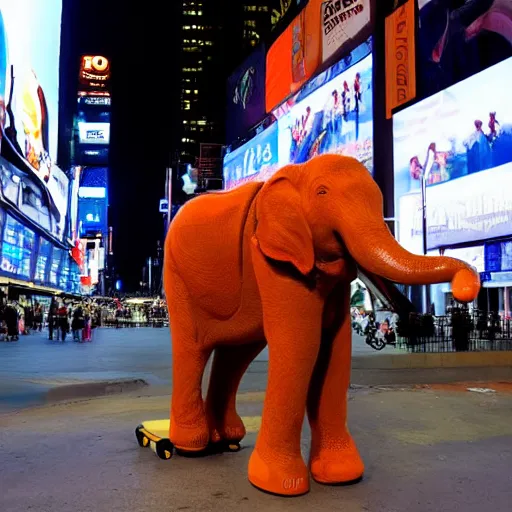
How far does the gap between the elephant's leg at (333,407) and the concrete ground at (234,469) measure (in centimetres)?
11

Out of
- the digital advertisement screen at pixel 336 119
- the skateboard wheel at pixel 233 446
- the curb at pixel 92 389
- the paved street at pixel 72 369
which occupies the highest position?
the digital advertisement screen at pixel 336 119

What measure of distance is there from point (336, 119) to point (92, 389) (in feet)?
104

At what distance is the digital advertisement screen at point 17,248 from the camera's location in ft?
115

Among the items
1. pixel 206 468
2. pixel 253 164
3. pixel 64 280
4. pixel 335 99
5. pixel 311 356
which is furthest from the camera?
pixel 64 280

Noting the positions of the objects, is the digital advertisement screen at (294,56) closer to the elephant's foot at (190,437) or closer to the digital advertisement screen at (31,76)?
the digital advertisement screen at (31,76)

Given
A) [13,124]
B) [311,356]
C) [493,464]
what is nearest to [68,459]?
[311,356]

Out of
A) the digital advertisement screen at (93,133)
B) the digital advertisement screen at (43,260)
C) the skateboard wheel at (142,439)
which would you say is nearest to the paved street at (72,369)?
the skateboard wheel at (142,439)

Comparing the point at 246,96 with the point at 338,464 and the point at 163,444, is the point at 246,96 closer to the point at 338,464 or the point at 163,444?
the point at 163,444

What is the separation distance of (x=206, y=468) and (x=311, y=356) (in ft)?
4.12

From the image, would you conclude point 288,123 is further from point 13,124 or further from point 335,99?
point 13,124

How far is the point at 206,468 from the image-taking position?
4.27 meters

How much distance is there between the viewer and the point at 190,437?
448cm

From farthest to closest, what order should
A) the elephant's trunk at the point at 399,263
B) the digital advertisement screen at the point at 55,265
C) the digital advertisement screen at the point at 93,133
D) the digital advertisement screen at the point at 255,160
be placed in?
1. the digital advertisement screen at the point at 93,133
2. the digital advertisement screen at the point at 55,265
3. the digital advertisement screen at the point at 255,160
4. the elephant's trunk at the point at 399,263

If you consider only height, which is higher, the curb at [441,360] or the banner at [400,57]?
the banner at [400,57]
